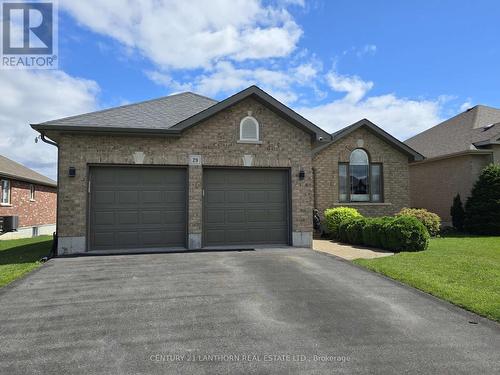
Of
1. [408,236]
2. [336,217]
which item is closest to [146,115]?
[336,217]

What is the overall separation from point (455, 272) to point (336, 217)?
24.7 feet

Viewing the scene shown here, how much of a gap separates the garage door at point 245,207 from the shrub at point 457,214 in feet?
34.1

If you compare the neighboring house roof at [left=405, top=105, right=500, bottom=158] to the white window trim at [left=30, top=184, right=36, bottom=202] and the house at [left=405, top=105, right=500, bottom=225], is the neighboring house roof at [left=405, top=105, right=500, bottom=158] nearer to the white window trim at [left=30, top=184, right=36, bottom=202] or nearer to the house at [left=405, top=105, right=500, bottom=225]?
the house at [left=405, top=105, right=500, bottom=225]

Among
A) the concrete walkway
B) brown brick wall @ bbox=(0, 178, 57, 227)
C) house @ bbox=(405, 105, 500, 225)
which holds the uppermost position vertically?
house @ bbox=(405, 105, 500, 225)

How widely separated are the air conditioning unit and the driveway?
13.8 m

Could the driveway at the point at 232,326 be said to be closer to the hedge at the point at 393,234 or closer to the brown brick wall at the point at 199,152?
the brown brick wall at the point at 199,152

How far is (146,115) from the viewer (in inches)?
470

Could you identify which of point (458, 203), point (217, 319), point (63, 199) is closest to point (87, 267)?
point (63, 199)

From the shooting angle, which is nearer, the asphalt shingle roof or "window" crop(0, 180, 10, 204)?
the asphalt shingle roof

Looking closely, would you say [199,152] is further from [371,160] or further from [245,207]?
[371,160]

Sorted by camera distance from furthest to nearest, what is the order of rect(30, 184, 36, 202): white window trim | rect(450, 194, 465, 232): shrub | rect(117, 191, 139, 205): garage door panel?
1. rect(30, 184, 36, 202): white window trim
2. rect(450, 194, 465, 232): shrub
3. rect(117, 191, 139, 205): garage door panel

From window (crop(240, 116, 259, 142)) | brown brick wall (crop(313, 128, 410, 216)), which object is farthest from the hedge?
window (crop(240, 116, 259, 142))

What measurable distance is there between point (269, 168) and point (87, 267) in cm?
593

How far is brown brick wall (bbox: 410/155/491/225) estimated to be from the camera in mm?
17828
